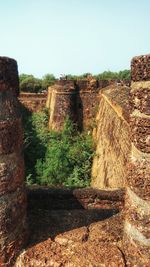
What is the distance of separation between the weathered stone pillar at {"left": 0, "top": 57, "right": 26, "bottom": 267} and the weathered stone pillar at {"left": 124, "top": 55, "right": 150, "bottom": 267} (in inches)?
36.7

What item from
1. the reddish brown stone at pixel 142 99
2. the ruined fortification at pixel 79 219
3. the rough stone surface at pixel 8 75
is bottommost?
the ruined fortification at pixel 79 219

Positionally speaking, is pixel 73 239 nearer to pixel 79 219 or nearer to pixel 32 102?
pixel 79 219

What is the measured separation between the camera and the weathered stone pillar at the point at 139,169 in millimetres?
2510

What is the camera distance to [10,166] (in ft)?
8.95

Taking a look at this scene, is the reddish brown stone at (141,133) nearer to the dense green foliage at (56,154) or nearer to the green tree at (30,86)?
the dense green foliage at (56,154)

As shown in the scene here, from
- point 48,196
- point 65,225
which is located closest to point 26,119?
point 48,196

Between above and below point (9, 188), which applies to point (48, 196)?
below

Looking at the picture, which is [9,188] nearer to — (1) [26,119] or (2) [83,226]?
(2) [83,226]

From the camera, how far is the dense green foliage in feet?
43.0

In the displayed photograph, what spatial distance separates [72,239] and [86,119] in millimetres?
16427

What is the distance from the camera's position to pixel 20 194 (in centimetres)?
288

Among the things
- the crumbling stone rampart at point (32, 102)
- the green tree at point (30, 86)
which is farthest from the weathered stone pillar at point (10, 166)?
the green tree at point (30, 86)

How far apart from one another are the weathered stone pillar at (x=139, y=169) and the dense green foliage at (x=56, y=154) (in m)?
9.87

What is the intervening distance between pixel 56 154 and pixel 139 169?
41.4 ft
